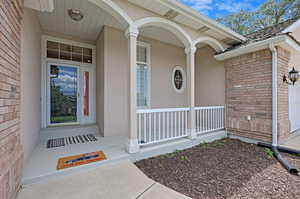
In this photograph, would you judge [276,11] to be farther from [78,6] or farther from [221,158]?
[78,6]

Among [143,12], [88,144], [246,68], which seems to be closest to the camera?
[143,12]

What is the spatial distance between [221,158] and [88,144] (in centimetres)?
301

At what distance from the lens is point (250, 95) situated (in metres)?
3.86

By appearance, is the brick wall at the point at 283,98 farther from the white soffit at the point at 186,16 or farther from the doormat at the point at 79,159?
the doormat at the point at 79,159

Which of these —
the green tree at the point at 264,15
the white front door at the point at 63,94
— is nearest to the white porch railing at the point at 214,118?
the white front door at the point at 63,94

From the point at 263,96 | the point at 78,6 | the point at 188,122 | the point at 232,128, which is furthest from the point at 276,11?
the point at 78,6

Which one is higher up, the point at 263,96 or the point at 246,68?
the point at 246,68

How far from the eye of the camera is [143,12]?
9.44ft

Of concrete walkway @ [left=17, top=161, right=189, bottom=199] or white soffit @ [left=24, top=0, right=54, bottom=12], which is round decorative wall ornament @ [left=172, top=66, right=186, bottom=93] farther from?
white soffit @ [left=24, top=0, right=54, bottom=12]

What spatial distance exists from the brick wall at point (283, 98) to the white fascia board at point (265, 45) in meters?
0.18

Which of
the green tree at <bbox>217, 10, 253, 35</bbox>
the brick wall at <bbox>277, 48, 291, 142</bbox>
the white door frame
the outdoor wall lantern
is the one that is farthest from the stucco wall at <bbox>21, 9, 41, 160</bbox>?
the green tree at <bbox>217, 10, 253, 35</bbox>

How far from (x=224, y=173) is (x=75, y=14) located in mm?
4494

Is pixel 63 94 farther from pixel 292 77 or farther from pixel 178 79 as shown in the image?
pixel 292 77

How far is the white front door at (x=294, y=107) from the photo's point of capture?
4.18 m
